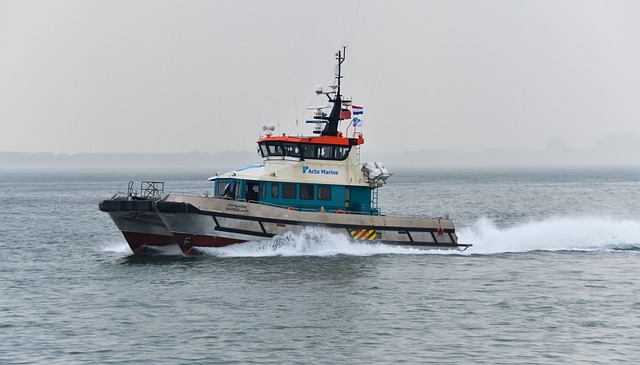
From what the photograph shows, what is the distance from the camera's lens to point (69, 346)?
1919 centimetres

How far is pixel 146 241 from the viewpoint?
32469mm

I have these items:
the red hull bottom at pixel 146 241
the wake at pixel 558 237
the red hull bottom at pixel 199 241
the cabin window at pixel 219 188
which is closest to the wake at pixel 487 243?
the wake at pixel 558 237

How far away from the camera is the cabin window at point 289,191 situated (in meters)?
32.8

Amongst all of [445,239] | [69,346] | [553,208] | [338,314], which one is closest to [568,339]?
[338,314]

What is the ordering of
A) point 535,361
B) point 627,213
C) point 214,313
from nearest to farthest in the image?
point 535,361
point 214,313
point 627,213

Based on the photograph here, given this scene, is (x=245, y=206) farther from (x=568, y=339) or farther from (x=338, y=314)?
(x=568, y=339)

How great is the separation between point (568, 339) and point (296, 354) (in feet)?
22.3

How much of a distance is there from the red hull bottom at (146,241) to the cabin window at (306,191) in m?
5.39

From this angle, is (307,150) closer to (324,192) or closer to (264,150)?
(324,192)

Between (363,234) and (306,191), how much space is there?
2.89 meters

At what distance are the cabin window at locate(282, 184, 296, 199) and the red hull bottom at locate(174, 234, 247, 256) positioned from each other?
9.01ft

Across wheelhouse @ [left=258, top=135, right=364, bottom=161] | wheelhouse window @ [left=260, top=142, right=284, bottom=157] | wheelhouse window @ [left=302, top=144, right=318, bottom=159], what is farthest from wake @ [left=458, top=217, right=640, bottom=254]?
wheelhouse window @ [left=260, top=142, right=284, bottom=157]

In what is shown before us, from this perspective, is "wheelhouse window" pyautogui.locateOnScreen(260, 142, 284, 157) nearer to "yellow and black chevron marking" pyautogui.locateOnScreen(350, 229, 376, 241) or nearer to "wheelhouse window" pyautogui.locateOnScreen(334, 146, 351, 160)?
"wheelhouse window" pyautogui.locateOnScreen(334, 146, 351, 160)

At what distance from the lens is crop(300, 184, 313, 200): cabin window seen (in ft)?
108
